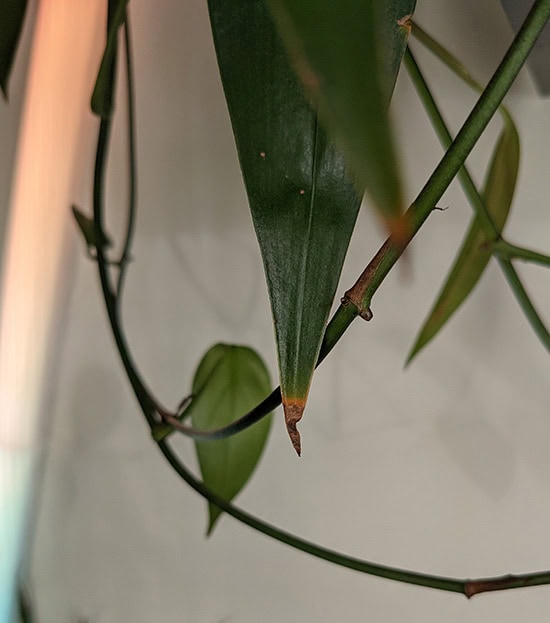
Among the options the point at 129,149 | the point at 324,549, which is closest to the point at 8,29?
the point at 129,149

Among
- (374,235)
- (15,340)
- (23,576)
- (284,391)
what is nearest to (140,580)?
(23,576)

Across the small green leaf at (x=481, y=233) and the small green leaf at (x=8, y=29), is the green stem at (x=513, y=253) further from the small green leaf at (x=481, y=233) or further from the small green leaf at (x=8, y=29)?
the small green leaf at (x=8, y=29)

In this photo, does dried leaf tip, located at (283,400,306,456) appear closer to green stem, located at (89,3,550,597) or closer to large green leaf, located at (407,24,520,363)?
green stem, located at (89,3,550,597)

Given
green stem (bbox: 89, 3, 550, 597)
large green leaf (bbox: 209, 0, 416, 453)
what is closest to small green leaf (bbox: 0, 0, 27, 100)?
green stem (bbox: 89, 3, 550, 597)

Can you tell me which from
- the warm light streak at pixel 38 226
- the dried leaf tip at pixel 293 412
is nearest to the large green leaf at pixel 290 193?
the dried leaf tip at pixel 293 412

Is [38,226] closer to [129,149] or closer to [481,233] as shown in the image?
[129,149]

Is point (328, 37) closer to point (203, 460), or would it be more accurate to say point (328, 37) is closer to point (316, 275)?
point (316, 275)
